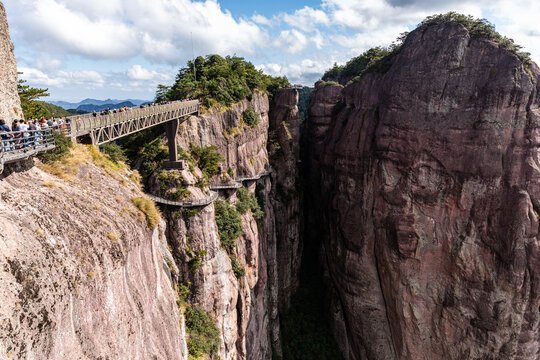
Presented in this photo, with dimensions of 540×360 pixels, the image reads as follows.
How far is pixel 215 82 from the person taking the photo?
3472 cm

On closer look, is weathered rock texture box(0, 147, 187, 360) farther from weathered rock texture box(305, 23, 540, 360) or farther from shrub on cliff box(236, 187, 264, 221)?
weathered rock texture box(305, 23, 540, 360)

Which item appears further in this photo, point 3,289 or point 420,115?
point 420,115

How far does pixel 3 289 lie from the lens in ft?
24.1

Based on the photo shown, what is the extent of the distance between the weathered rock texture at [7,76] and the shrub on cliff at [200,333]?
16.4 metres

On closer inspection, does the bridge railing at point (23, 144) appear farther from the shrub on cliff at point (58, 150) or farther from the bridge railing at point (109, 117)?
the bridge railing at point (109, 117)

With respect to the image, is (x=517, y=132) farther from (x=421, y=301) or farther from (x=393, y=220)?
(x=421, y=301)

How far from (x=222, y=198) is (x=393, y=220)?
18.3 meters

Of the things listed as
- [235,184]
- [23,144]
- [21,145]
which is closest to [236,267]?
[235,184]

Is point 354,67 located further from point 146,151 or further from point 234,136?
point 146,151

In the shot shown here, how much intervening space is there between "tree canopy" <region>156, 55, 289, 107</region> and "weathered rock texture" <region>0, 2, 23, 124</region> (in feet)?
63.9

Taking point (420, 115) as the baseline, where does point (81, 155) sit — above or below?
below

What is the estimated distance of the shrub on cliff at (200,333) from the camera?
2095cm

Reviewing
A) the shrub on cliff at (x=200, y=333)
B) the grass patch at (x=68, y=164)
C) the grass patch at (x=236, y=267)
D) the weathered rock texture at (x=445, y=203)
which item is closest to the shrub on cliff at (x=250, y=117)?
the weathered rock texture at (x=445, y=203)

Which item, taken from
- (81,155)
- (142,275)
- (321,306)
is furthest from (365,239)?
(81,155)
